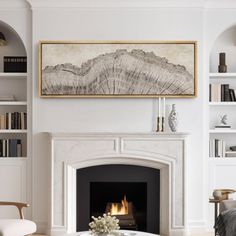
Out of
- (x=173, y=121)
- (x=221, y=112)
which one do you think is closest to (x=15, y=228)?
(x=173, y=121)

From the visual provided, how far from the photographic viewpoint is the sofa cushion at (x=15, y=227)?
4590 mm

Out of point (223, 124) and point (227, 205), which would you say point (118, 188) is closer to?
point (223, 124)

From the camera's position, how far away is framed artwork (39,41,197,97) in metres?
6.12

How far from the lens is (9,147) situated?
636 cm

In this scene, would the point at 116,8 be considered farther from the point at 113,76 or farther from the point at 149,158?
the point at 149,158

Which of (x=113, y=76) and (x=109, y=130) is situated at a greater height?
(x=113, y=76)

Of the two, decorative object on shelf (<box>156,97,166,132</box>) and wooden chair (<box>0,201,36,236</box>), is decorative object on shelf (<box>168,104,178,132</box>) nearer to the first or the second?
decorative object on shelf (<box>156,97,166,132</box>)

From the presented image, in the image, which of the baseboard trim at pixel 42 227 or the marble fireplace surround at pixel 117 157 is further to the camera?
the baseboard trim at pixel 42 227

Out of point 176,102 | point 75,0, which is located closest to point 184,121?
point 176,102

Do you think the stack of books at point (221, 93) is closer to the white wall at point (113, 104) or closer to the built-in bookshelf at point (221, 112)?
the built-in bookshelf at point (221, 112)

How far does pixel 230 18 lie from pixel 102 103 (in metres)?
1.79

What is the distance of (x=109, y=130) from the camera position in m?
6.16

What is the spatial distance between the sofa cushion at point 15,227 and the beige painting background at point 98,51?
2.01m

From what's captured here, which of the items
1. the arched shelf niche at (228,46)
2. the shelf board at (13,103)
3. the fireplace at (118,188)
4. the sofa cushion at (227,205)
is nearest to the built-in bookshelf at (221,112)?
the arched shelf niche at (228,46)
